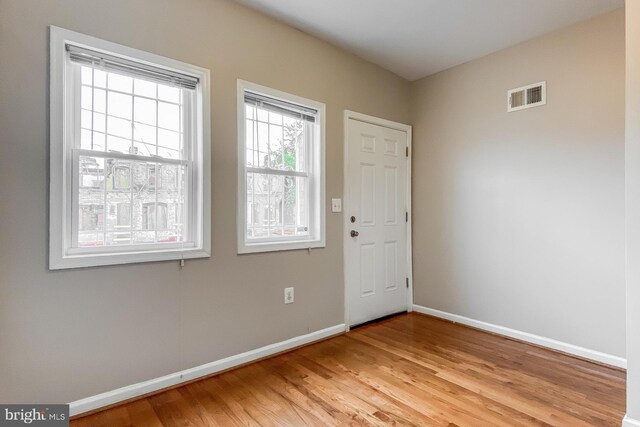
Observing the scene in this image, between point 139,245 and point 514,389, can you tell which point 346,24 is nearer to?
point 139,245

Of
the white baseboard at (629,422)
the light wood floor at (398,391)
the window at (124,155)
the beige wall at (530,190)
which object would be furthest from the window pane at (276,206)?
the white baseboard at (629,422)

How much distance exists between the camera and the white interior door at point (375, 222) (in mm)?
3154

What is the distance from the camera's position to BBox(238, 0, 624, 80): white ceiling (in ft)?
7.67

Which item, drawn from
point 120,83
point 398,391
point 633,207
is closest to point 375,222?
point 398,391

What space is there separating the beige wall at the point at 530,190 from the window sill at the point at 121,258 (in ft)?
8.15

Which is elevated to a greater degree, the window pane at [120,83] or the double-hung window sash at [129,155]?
the window pane at [120,83]

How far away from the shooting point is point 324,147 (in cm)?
290

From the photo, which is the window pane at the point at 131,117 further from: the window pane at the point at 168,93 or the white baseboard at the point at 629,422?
the white baseboard at the point at 629,422

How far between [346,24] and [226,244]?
1969 mm

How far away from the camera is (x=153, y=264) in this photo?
2.04 m

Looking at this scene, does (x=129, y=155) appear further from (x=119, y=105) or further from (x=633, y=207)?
(x=633, y=207)

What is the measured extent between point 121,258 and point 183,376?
878mm

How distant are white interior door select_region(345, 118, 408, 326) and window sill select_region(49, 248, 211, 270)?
1.47m

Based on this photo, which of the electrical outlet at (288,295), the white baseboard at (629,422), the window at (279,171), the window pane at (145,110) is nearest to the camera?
the white baseboard at (629,422)
